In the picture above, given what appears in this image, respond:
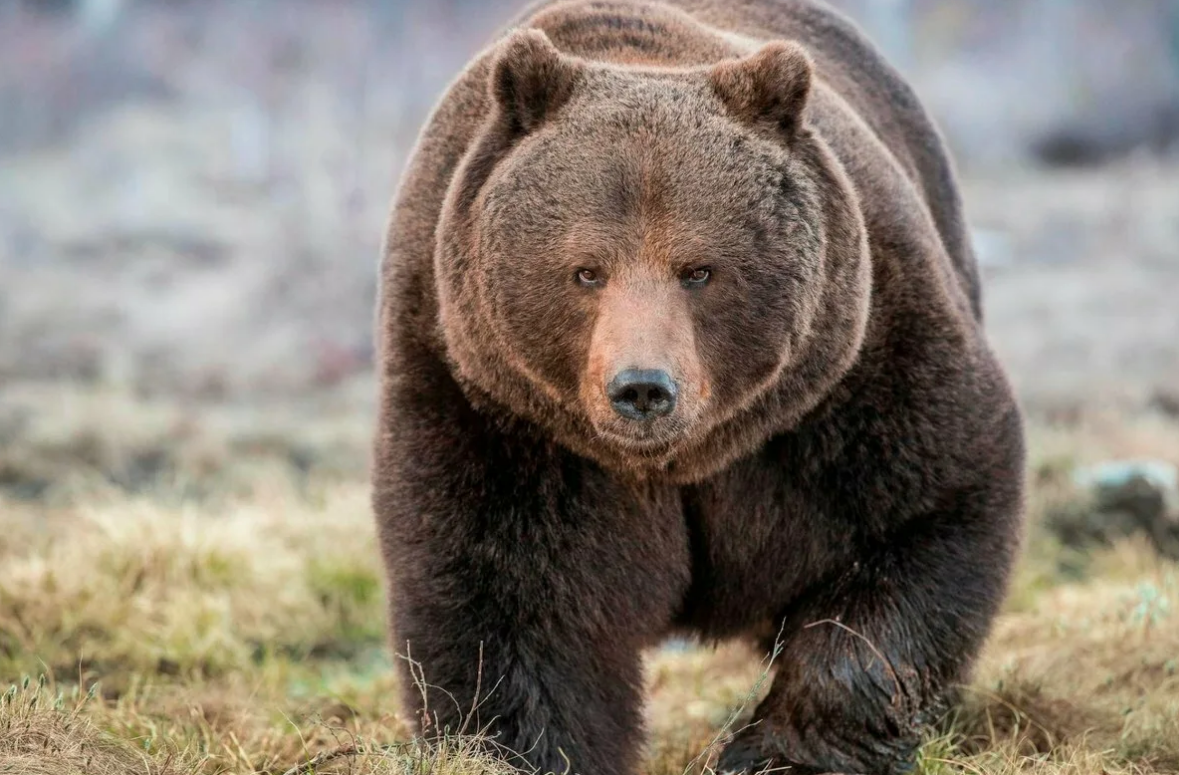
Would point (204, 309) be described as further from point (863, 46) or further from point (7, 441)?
point (863, 46)

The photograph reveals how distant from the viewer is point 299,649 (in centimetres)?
759

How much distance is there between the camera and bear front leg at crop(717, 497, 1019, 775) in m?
4.79

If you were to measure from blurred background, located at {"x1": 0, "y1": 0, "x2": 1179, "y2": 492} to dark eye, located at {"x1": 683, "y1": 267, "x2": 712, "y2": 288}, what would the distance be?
32.1 feet

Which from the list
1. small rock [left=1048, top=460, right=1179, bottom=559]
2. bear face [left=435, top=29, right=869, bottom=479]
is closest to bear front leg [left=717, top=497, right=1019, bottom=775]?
bear face [left=435, top=29, right=869, bottom=479]

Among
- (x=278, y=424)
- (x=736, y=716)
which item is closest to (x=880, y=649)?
(x=736, y=716)

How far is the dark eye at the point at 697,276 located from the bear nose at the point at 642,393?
0.40m

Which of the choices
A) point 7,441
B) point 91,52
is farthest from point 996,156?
point 7,441

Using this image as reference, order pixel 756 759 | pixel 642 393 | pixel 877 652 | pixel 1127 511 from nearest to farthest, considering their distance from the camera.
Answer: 1. pixel 642 393
2. pixel 877 652
3. pixel 756 759
4. pixel 1127 511

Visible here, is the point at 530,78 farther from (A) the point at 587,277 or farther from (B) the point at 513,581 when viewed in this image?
(B) the point at 513,581

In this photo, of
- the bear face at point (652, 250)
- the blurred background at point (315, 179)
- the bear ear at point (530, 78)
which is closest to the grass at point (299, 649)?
the bear face at point (652, 250)

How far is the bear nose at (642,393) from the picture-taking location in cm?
386

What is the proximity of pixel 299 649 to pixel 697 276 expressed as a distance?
4.15m

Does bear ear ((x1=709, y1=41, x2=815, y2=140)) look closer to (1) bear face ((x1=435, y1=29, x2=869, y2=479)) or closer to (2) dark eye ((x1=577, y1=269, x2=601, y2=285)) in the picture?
(1) bear face ((x1=435, y1=29, x2=869, y2=479))

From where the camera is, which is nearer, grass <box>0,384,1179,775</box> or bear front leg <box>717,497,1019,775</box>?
grass <box>0,384,1179,775</box>
